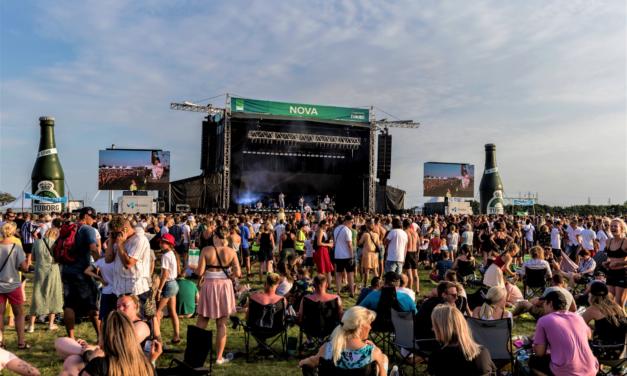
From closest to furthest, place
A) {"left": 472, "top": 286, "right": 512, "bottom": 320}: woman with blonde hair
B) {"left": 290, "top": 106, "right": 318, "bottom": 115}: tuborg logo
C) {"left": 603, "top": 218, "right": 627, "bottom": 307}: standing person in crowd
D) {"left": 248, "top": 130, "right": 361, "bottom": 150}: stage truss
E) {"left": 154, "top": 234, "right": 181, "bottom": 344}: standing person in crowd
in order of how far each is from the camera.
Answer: {"left": 472, "top": 286, "right": 512, "bottom": 320}: woman with blonde hair
{"left": 154, "top": 234, "right": 181, "bottom": 344}: standing person in crowd
{"left": 603, "top": 218, "right": 627, "bottom": 307}: standing person in crowd
{"left": 290, "top": 106, "right": 318, "bottom": 115}: tuborg logo
{"left": 248, "top": 130, "right": 361, "bottom": 150}: stage truss

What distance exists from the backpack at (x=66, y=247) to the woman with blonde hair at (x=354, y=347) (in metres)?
3.63

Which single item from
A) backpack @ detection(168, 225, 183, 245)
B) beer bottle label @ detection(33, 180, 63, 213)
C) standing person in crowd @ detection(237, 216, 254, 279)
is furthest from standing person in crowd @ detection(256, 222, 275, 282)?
beer bottle label @ detection(33, 180, 63, 213)

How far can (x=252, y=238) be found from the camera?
13.0 meters

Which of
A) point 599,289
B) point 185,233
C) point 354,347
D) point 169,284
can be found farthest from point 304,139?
point 354,347

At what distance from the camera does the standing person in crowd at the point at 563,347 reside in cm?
355

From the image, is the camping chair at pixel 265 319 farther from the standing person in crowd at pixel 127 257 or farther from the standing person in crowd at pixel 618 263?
the standing person in crowd at pixel 618 263

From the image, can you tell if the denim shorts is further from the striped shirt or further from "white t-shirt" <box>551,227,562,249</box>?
"white t-shirt" <box>551,227,562,249</box>

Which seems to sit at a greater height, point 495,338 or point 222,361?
point 495,338

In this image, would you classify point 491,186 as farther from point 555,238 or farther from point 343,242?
point 343,242

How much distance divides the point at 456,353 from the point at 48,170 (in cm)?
3016

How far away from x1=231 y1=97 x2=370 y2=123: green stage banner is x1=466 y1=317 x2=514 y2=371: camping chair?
22714mm

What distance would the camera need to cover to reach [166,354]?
5.54 metres

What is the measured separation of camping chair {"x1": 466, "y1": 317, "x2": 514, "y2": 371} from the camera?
13.9 ft

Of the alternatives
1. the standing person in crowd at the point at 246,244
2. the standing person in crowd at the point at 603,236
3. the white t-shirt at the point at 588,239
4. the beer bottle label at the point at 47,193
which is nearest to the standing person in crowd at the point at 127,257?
the standing person in crowd at the point at 246,244
